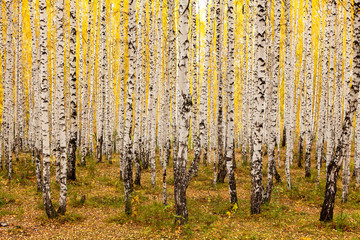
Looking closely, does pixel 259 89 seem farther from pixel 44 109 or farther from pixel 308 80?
pixel 308 80

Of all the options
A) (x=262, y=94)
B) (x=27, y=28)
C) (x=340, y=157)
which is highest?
(x=27, y=28)

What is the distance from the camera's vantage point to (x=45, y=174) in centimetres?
706

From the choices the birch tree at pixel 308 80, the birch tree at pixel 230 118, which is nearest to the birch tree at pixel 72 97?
the birch tree at pixel 230 118

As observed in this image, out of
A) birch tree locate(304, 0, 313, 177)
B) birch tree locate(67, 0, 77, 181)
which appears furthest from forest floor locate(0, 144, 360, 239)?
birch tree locate(304, 0, 313, 177)

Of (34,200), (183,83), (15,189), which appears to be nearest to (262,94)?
(183,83)

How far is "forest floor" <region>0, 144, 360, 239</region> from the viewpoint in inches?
248

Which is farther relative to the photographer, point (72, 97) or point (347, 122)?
point (72, 97)

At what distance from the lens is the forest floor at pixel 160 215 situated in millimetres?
6289

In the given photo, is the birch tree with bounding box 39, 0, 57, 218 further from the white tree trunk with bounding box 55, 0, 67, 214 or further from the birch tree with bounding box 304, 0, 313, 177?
the birch tree with bounding box 304, 0, 313, 177

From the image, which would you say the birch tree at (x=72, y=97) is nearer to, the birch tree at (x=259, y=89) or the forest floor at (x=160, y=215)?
the forest floor at (x=160, y=215)

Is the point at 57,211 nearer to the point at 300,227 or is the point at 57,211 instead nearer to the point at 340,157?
the point at 300,227

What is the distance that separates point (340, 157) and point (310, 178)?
6926mm

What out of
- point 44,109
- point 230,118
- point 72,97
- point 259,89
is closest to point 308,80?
point 230,118

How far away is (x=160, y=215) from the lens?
24.2 ft
